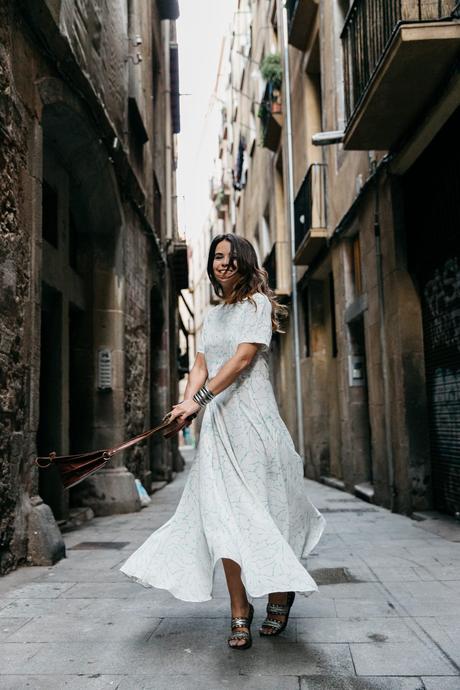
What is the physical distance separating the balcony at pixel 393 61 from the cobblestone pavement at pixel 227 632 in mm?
4050

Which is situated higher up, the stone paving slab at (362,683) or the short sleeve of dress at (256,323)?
the short sleeve of dress at (256,323)

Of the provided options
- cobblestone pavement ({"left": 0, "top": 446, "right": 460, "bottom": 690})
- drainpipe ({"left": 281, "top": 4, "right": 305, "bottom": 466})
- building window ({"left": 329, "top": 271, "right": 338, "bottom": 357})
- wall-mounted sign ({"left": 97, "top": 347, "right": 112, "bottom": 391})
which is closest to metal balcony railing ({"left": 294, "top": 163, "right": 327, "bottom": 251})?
building window ({"left": 329, "top": 271, "right": 338, "bottom": 357})

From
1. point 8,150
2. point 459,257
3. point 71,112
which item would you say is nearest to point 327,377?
point 459,257

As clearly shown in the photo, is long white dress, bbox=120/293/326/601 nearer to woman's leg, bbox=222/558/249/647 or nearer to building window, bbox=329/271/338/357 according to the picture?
woman's leg, bbox=222/558/249/647

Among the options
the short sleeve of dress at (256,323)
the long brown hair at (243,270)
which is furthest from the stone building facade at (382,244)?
the short sleeve of dress at (256,323)

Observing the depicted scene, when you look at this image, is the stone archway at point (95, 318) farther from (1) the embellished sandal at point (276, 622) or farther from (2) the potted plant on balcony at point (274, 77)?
(2) the potted plant on balcony at point (274, 77)

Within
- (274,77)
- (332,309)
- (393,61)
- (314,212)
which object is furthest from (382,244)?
(274,77)

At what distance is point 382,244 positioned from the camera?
8.55 meters

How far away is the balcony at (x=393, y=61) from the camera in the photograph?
19.7ft

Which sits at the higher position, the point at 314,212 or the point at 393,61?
the point at 314,212

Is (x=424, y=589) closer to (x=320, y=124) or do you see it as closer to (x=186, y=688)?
(x=186, y=688)

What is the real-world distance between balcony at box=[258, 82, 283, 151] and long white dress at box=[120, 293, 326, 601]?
13951 millimetres

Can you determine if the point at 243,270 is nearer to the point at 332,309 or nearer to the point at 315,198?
the point at 315,198

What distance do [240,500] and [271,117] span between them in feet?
48.1
